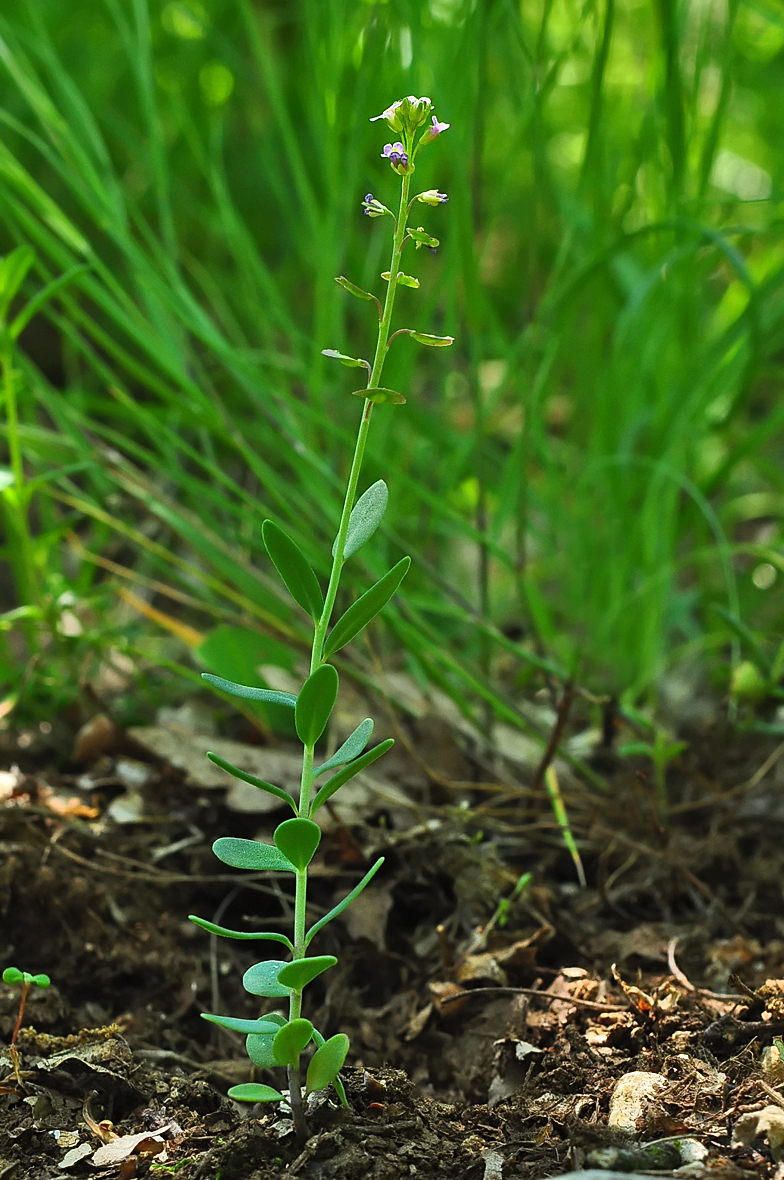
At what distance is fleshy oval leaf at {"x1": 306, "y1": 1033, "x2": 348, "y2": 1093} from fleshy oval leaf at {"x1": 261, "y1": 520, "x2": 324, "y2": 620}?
265 millimetres

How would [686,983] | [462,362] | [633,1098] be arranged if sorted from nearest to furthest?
[633,1098] < [686,983] < [462,362]

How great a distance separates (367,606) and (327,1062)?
0.29 metres

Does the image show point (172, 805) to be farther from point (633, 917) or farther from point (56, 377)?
point (56, 377)

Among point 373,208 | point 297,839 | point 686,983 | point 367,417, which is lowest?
point 686,983

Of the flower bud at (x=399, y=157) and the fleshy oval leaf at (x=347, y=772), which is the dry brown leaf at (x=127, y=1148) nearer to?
the fleshy oval leaf at (x=347, y=772)

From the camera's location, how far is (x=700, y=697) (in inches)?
53.3

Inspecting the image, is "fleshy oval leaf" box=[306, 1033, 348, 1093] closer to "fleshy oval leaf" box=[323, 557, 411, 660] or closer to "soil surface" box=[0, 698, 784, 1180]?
"soil surface" box=[0, 698, 784, 1180]

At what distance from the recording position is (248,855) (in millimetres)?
621

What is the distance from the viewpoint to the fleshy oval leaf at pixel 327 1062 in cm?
61

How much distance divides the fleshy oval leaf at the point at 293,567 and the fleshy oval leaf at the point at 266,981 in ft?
0.73

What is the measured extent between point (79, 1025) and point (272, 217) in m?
1.74

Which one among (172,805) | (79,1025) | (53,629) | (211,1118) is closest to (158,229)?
(53,629)

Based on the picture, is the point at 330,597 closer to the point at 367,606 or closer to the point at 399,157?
the point at 367,606

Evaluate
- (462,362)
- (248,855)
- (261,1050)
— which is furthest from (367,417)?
(462,362)
